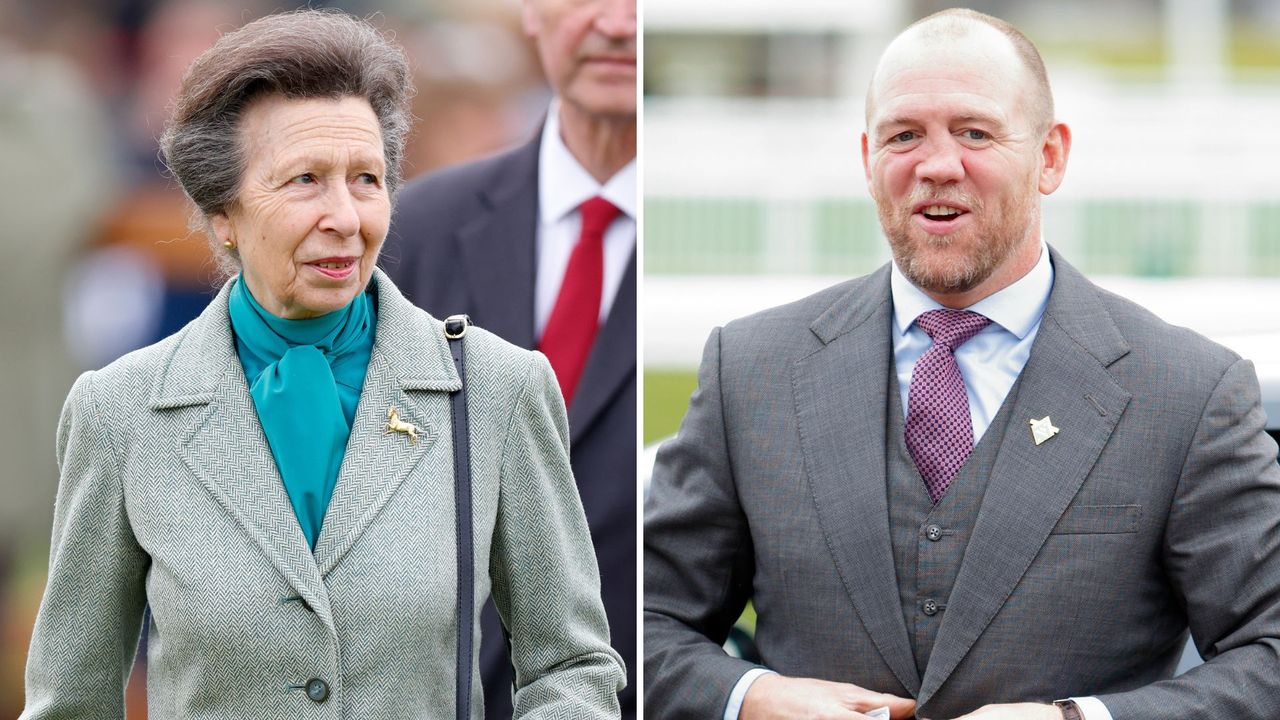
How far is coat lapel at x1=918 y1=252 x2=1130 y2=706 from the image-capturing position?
3041 millimetres

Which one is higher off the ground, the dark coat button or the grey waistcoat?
the grey waistcoat

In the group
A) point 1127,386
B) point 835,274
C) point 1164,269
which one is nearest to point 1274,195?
point 1164,269

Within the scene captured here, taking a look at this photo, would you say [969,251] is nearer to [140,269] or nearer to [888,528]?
[888,528]

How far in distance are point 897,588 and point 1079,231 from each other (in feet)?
38.3

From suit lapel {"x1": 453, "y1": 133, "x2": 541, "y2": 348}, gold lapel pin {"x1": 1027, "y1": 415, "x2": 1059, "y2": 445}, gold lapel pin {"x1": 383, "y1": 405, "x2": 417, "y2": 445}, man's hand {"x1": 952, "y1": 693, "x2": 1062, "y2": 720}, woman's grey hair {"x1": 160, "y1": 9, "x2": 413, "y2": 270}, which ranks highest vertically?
woman's grey hair {"x1": 160, "y1": 9, "x2": 413, "y2": 270}

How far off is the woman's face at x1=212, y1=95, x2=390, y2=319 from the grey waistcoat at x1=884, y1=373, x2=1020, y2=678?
1.03 meters

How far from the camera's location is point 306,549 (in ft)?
9.15

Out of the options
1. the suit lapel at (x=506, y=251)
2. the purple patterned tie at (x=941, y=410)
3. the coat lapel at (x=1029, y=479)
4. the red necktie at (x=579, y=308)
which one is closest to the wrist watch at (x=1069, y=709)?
the coat lapel at (x=1029, y=479)

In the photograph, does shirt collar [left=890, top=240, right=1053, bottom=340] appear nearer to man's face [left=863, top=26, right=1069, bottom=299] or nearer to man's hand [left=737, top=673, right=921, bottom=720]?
man's face [left=863, top=26, right=1069, bottom=299]

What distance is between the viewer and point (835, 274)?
13.7 metres

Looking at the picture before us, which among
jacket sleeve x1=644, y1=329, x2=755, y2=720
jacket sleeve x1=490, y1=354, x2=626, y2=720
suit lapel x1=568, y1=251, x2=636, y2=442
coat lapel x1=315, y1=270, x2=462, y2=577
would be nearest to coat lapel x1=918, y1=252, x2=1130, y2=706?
jacket sleeve x1=644, y1=329, x2=755, y2=720

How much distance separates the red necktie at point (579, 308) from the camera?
3.38 meters

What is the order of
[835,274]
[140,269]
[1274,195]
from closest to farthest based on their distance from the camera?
[140,269]
[835,274]
[1274,195]

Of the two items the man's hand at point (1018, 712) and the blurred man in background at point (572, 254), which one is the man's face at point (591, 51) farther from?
the man's hand at point (1018, 712)
